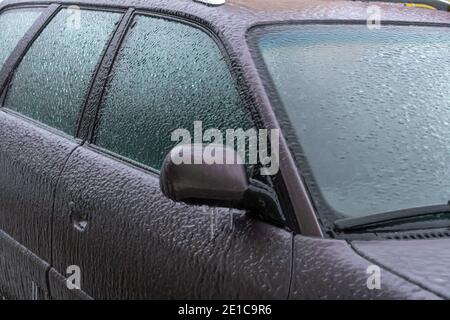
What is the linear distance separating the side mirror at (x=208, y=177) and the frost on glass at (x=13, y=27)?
6.30 feet

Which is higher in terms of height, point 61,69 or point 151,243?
point 61,69

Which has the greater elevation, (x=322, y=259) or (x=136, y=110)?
(x=136, y=110)

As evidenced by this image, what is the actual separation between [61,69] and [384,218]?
64.6 inches

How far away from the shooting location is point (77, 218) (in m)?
2.60

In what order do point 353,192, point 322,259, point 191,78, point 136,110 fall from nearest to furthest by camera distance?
1. point 322,259
2. point 353,192
3. point 191,78
4. point 136,110

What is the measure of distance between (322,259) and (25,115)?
6.19 ft

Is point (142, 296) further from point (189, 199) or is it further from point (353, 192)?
point (353, 192)

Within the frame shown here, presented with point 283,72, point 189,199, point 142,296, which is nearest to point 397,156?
point 283,72

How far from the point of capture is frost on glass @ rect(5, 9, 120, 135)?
9.58 feet

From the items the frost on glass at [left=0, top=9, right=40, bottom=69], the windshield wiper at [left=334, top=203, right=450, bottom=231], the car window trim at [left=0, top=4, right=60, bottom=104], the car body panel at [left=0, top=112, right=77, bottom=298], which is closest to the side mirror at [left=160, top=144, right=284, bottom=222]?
the windshield wiper at [left=334, top=203, right=450, bottom=231]

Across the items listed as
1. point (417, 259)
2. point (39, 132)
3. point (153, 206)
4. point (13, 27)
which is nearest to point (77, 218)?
point (153, 206)

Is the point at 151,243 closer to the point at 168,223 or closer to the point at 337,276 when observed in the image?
the point at 168,223

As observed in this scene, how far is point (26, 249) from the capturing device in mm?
2971
